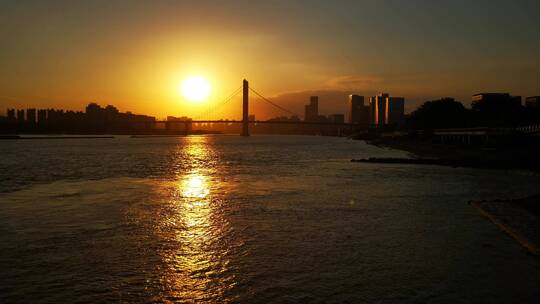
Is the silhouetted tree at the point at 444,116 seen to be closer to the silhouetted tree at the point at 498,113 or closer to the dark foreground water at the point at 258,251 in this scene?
the silhouetted tree at the point at 498,113

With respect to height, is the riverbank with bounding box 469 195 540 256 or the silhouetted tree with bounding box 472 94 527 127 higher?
the silhouetted tree with bounding box 472 94 527 127

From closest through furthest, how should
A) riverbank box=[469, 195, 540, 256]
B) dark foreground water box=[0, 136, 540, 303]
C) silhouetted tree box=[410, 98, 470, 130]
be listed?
1. dark foreground water box=[0, 136, 540, 303]
2. riverbank box=[469, 195, 540, 256]
3. silhouetted tree box=[410, 98, 470, 130]

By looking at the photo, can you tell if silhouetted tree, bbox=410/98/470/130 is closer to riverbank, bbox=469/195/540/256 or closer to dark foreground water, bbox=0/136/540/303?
dark foreground water, bbox=0/136/540/303

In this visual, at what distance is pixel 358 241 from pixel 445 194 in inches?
434

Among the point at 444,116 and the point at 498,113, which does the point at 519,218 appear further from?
the point at 498,113

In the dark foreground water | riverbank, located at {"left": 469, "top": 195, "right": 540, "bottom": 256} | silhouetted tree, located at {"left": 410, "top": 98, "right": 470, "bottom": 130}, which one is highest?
silhouetted tree, located at {"left": 410, "top": 98, "right": 470, "bottom": 130}

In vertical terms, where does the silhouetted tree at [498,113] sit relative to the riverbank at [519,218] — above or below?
above

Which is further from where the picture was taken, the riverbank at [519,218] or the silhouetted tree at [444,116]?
the silhouetted tree at [444,116]

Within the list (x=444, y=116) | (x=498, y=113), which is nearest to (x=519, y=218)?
(x=444, y=116)

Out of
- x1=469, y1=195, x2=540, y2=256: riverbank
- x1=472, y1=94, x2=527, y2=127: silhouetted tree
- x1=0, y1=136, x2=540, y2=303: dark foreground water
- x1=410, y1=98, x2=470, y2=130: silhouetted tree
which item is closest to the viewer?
x1=0, y1=136, x2=540, y2=303: dark foreground water

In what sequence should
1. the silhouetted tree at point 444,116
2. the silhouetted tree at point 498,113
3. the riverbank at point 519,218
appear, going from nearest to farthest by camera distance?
the riverbank at point 519,218 → the silhouetted tree at point 498,113 → the silhouetted tree at point 444,116

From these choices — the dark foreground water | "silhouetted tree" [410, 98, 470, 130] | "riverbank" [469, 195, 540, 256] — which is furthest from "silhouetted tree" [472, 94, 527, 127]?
"riverbank" [469, 195, 540, 256]

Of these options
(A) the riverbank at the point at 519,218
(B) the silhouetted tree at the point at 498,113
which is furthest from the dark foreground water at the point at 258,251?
(B) the silhouetted tree at the point at 498,113

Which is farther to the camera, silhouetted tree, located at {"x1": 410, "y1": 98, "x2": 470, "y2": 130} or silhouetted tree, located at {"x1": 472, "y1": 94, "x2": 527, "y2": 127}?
silhouetted tree, located at {"x1": 410, "y1": 98, "x2": 470, "y2": 130}
